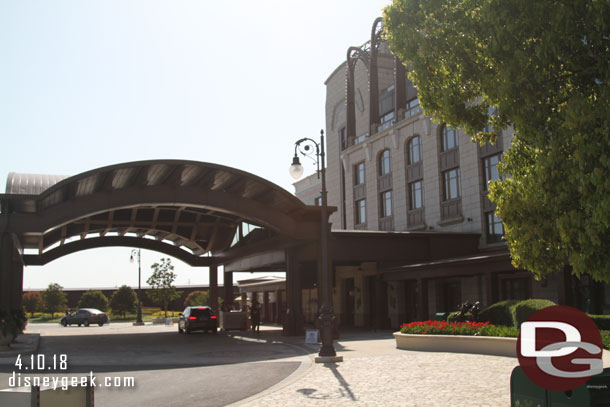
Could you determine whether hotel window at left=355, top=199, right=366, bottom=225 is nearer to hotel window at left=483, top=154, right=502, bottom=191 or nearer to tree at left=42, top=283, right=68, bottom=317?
hotel window at left=483, top=154, right=502, bottom=191

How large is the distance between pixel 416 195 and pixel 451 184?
3507mm

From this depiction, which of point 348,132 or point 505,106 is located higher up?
point 348,132

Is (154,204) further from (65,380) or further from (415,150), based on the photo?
(415,150)

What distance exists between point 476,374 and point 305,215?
15619 mm

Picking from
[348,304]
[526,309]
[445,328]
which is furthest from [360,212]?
[526,309]

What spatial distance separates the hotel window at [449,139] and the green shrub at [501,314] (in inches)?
601

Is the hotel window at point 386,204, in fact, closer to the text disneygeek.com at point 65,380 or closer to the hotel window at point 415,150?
the hotel window at point 415,150

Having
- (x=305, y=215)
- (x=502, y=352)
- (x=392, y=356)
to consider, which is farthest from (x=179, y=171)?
(x=502, y=352)

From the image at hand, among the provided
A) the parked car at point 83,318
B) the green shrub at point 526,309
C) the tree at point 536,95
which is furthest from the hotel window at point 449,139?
the parked car at point 83,318

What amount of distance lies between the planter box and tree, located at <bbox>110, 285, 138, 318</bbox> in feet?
184

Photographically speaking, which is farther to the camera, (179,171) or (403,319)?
(403,319)

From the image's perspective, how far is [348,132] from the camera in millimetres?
47031

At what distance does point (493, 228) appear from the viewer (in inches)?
1291

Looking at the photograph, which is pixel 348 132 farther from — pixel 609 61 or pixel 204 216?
pixel 609 61
